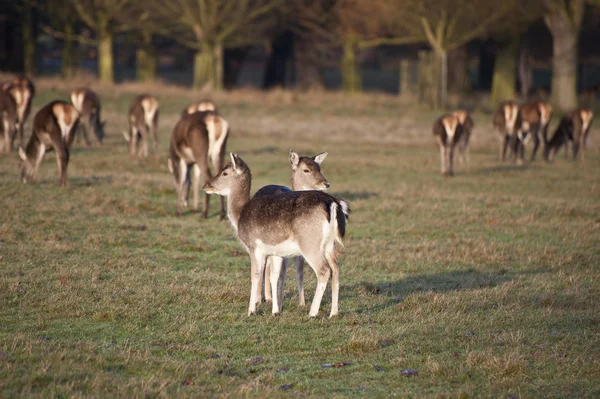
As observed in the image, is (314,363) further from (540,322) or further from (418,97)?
(418,97)

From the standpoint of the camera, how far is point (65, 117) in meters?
15.9

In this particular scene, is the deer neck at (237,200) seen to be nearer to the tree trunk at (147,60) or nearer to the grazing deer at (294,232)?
the grazing deer at (294,232)

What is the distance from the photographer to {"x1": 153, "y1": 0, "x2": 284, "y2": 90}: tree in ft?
135

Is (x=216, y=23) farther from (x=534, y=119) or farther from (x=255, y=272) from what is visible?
(x=255, y=272)

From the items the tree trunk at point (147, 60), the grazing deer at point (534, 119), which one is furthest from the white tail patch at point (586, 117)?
the tree trunk at point (147, 60)

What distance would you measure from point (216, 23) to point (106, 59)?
6619 mm

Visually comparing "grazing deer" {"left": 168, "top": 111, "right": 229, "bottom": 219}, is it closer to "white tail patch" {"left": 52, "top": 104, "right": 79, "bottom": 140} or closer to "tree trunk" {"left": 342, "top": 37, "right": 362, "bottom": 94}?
"white tail patch" {"left": 52, "top": 104, "right": 79, "bottom": 140}

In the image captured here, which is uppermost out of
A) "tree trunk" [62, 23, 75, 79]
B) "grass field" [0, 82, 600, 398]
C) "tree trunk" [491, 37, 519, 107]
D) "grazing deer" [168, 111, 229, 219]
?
"tree trunk" [62, 23, 75, 79]

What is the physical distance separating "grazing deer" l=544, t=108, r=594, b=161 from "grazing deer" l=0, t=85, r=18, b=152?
46.5 ft

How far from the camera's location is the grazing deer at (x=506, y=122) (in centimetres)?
2416

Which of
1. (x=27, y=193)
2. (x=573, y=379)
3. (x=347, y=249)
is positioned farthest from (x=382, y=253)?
(x=27, y=193)

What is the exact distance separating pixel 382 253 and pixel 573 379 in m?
5.23

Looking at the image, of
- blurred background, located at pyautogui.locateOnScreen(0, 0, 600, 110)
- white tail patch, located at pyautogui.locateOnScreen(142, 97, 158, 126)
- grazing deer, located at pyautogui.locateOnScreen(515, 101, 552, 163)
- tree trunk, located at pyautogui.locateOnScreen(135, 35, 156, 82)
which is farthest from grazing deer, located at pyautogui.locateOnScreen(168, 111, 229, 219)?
tree trunk, located at pyautogui.locateOnScreen(135, 35, 156, 82)

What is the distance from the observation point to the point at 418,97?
1551 inches
